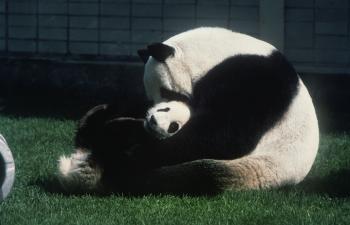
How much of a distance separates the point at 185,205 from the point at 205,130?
0.39m

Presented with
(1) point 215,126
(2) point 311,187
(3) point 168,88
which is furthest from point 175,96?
(2) point 311,187

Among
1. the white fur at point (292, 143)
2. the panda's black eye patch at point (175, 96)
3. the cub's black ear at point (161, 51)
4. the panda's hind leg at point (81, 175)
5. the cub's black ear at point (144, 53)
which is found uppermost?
the cub's black ear at point (161, 51)

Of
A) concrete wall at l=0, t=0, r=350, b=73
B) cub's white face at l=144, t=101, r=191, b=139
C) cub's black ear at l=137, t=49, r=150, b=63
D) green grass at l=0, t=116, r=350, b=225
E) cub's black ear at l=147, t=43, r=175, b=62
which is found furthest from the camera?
concrete wall at l=0, t=0, r=350, b=73

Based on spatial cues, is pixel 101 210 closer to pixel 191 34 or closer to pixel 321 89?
pixel 191 34

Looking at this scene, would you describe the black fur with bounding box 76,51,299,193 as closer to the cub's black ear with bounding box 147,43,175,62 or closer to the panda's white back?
the panda's white back

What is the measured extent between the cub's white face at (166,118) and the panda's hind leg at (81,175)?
38cm

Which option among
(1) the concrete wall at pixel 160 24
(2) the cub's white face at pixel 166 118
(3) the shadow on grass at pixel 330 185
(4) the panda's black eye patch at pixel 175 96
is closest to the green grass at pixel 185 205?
(3) the shadow on grass at pixel 330 185

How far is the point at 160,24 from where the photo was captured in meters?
8.03

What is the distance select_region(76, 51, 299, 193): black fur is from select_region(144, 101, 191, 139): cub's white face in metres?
0.04

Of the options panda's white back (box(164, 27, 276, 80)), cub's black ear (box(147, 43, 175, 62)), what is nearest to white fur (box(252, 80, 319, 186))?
panda's white back (box(164, 27, 276, 80))

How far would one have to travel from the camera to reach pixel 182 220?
13.9 feet

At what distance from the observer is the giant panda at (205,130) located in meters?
4.63

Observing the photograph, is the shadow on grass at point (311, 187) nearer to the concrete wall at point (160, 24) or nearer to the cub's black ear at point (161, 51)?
the cub's black ear at point (161, 51)

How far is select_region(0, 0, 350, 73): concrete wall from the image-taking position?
7.82 m
